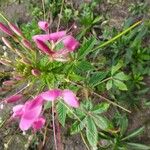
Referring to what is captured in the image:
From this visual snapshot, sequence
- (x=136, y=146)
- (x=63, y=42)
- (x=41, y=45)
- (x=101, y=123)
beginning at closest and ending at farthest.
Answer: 1. (x=41, y=45)
2. (x=63, y=42)
3. (x=101, y=123)
4. (x=136, y=146)

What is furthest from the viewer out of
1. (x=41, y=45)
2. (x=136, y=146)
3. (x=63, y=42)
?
(x=136, y=146)

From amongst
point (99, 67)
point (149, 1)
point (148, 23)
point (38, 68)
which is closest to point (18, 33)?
point (38, 68)

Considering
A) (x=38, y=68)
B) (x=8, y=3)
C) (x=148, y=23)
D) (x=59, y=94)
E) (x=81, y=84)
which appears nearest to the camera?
(x=59, y=94)

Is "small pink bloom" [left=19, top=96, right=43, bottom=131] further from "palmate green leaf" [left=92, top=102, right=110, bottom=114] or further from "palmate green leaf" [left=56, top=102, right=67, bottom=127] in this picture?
"palmate green leaf" [left=92, top=102, right=110, bottom=114]

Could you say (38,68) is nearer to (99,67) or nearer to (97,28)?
(99,67)

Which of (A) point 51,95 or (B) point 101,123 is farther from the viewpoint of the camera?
(B) point 101,123

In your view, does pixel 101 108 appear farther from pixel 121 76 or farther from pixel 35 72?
pixel 35 72

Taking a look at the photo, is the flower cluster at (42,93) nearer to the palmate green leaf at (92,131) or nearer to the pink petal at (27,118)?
the pink petal at (27,118)

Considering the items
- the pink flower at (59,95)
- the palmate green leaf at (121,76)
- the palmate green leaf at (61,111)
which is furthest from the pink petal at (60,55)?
the palmate green leaf at (121,76)

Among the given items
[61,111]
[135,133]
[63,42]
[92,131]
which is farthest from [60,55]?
[135,133]

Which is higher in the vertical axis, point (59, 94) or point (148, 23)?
point (59, 94)

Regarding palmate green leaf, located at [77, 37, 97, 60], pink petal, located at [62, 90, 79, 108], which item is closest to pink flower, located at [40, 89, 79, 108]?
pink petal, located at [62, 90, 79, 108]
